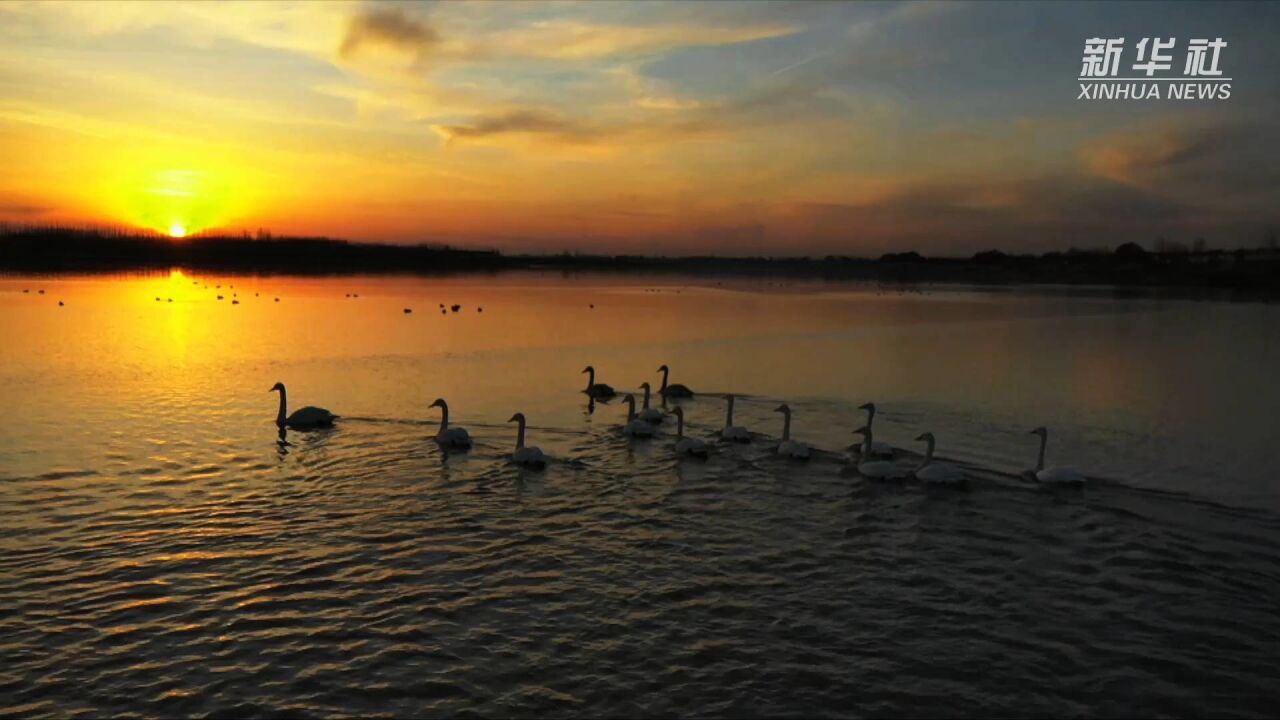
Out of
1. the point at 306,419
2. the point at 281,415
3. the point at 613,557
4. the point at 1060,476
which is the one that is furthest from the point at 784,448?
the point at 281,415

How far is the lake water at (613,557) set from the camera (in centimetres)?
885

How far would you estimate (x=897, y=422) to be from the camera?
22656 mm

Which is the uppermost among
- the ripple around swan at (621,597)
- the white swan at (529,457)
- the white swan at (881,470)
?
the white swan at (881,470)

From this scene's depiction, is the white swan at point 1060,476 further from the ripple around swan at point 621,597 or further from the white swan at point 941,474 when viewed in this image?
the white swan at point 941,474

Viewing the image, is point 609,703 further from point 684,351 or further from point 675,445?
point 684,351

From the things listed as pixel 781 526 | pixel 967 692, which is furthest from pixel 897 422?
pixel 967 692

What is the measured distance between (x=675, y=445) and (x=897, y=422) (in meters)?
7.12

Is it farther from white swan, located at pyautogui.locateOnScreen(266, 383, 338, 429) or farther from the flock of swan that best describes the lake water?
white swan, located at pyautogui.locateOnScreen(266, 383, 338, 429)

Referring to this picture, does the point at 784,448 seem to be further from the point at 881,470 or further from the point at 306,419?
the point at 306,419

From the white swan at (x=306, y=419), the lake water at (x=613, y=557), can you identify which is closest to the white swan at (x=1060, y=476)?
the lake water at (x=613, y=557)

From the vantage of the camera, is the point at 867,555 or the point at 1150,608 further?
the point at 867,555

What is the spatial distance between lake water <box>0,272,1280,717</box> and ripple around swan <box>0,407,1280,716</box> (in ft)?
0.16

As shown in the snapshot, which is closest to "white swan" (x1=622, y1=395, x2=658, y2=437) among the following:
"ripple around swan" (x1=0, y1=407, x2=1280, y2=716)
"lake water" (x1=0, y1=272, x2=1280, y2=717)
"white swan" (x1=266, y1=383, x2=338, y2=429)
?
"lake water" (x1=0, y1=272, x2=1280, y2=717)

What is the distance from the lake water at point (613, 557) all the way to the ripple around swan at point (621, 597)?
1.9 inches
